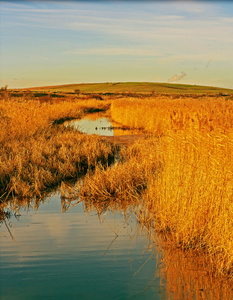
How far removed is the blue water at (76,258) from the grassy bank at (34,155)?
151 centimetres

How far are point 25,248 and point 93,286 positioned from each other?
5.17ft

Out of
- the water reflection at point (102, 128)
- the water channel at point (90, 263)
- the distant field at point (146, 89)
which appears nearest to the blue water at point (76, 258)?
the water channel at point (90, 263)

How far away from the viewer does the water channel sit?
4.38 metres

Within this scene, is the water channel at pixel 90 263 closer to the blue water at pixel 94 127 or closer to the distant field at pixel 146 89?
the blue water at pixel 94 127

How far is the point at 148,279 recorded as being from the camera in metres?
4.71

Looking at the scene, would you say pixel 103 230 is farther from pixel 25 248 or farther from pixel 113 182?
pixel 113 182

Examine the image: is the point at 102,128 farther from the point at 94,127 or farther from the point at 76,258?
the point at 76,258

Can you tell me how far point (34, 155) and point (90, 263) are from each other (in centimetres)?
591

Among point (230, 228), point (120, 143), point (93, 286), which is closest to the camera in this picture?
point (93, 286)

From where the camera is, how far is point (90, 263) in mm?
5176

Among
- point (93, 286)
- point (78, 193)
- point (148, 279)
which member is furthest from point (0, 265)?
point (78, 193)

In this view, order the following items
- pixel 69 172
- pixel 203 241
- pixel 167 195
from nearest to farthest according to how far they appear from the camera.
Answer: pixel 203 241 → pixel 167 195 → pixel 69 172

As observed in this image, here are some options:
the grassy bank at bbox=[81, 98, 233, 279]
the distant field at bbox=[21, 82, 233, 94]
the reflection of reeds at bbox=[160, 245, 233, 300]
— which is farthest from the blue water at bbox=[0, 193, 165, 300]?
the distant field at bbox=[21, 82, 233, 94]

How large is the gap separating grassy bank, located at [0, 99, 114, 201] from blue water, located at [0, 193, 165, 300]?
151cm
